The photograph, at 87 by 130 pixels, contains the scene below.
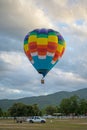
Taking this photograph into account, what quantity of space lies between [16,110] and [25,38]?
395 feet

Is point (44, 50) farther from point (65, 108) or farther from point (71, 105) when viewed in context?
point (65, 108)

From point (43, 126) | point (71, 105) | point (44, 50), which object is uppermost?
point (71, 105)

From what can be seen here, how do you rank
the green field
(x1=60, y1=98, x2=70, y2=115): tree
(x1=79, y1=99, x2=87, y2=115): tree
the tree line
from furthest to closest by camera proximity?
(x1=60, y1=98, x2=70, y2=115): tree < (x1=79, y1=99, x2=87, y2=115): tree < the tree line < the green field

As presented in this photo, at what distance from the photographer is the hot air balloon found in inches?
2028

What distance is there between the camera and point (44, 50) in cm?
5153

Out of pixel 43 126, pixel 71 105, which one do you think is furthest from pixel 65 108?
pixel 43 126

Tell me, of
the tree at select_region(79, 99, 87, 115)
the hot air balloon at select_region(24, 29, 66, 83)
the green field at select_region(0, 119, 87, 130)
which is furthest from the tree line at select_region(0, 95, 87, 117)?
the hot air balloon at select_region(24, 29, 66, 83)

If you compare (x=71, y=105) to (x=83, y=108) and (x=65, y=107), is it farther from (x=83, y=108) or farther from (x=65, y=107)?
(x=83, y=108)

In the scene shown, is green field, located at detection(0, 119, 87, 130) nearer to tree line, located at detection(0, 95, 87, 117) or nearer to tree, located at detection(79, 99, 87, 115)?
tree line, located at detection(0, 95, 87, 117)

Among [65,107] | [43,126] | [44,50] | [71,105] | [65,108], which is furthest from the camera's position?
[65,108]

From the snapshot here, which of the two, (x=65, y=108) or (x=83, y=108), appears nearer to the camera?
(x=83, y=108)

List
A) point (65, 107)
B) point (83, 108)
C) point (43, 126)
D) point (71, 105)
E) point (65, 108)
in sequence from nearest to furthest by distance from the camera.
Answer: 1. point (43, 126)
2. point (83, 108)
3. point (71, 105)
4. point (65, 107)
5. point (65, 108)

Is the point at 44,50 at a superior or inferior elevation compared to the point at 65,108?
inferior

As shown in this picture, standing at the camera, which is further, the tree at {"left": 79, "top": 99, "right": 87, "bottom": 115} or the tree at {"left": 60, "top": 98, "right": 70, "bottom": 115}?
the tree at {"left": 60, "top": 98, "right": 70, "bottom": 115}
